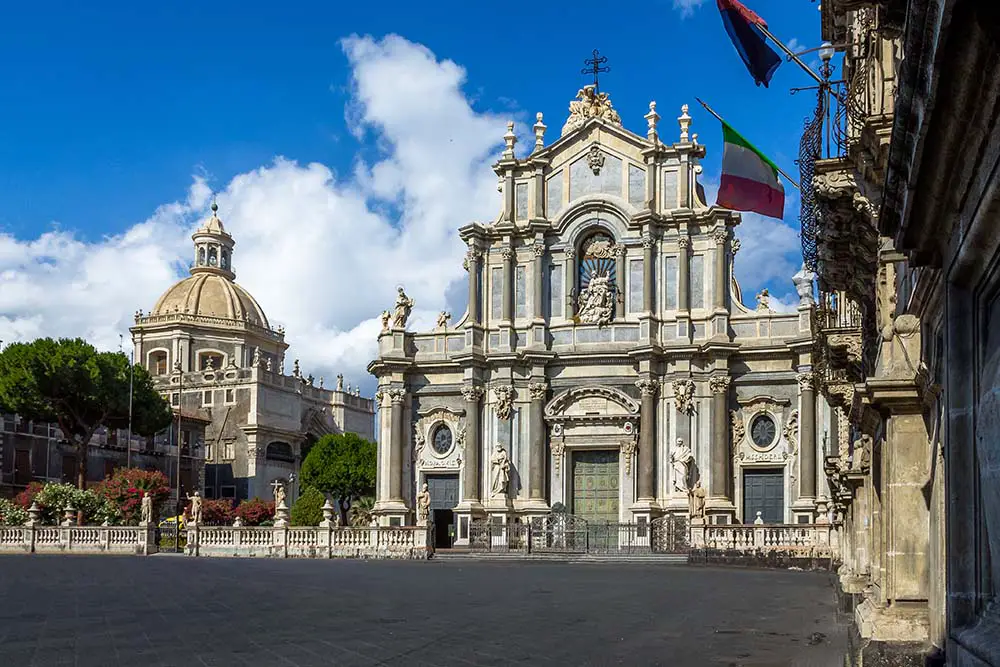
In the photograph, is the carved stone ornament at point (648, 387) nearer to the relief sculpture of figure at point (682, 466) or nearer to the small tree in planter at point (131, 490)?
the relief sculpture of figure at point (682, 466)

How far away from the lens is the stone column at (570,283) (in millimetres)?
47094

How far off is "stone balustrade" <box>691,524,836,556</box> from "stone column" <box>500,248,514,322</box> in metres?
13.0

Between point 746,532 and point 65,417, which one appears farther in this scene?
point 65,417

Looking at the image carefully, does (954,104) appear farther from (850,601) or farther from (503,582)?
(503,582)

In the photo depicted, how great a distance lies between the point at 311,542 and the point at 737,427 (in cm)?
1586

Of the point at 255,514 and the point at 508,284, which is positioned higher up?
the point at 508,284

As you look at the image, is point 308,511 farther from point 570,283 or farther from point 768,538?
point 768,538

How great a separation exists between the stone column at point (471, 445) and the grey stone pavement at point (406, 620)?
742 inches

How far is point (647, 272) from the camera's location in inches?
1796

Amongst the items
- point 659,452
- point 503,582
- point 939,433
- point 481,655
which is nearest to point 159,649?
point 481,655

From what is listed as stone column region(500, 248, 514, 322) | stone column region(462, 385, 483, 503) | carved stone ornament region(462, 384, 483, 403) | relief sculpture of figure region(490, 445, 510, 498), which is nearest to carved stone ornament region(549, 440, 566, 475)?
relief sculpture of figure region(490, 445, 510, 498)

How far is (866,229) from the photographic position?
12281mm

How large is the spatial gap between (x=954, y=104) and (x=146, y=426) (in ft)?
219

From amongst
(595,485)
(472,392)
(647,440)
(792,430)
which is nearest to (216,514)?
(472,392)
